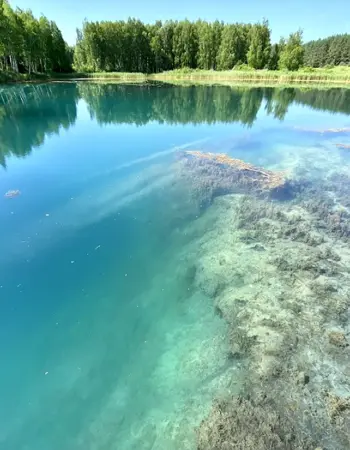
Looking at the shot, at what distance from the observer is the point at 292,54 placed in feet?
208

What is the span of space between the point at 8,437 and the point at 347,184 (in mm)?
13701

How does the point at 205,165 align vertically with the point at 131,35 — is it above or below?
below

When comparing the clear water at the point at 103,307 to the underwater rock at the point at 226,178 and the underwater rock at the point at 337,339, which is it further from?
the underwater rock at the point at 337,339

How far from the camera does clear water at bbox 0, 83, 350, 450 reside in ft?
13.6

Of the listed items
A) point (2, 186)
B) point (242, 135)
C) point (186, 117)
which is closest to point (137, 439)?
point (2, 186)

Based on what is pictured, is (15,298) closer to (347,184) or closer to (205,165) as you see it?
(205,165)

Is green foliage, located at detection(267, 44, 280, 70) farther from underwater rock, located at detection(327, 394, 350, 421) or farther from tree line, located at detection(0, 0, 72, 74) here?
underwater rock, located at detection(327, 394, 350, 421)

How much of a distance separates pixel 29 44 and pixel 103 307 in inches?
2481

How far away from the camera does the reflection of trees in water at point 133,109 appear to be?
19.0m

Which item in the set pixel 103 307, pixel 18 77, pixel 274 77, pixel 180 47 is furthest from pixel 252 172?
pixel 180 47

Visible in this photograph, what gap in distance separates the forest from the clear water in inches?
2347

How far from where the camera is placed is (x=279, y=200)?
34.8 feet

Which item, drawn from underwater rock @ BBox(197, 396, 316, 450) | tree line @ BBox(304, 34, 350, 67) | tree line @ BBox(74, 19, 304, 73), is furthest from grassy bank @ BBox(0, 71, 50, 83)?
tree line @ BBox(304, 34, 350, 67)

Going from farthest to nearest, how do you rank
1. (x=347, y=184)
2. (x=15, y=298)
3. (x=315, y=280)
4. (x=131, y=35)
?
(x=131, y=35)
(x=347, y=184)
(x=315, y=280)
(x=15, y=298)
